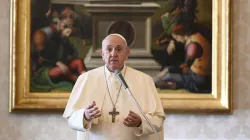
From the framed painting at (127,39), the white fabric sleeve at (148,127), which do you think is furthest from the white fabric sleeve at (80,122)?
the framed painting at (127,39)

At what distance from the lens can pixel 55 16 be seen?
12.4ft

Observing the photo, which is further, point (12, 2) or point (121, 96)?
point (12, 2)

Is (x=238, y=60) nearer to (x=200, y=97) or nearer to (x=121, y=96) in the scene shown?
(x=200, y=97)

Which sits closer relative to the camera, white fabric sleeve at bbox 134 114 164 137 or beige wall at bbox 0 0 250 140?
white fabric sleeve at bbox 134 114 164 137

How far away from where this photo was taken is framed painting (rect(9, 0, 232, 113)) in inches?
147

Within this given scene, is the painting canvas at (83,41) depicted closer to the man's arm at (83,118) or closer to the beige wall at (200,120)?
the beige wall at (200,120)

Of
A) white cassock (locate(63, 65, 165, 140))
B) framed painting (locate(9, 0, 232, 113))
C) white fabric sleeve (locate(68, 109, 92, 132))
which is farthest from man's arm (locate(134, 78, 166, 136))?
framed painting (locate(9, 0, 232, 113))

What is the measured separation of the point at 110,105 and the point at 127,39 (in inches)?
48.7

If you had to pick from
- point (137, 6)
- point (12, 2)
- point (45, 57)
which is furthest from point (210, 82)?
point (12, 2)

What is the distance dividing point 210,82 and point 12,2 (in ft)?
6.30

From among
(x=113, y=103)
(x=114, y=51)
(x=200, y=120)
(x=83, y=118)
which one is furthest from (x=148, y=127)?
(x=200, y=120)

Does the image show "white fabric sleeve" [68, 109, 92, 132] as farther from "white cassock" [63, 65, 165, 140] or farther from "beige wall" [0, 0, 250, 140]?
"beige wall" [0, 0, 250, 140]

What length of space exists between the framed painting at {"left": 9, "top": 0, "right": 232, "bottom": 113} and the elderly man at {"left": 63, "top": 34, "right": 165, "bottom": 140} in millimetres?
1000

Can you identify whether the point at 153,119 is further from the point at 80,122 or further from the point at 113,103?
the point at 80,122
